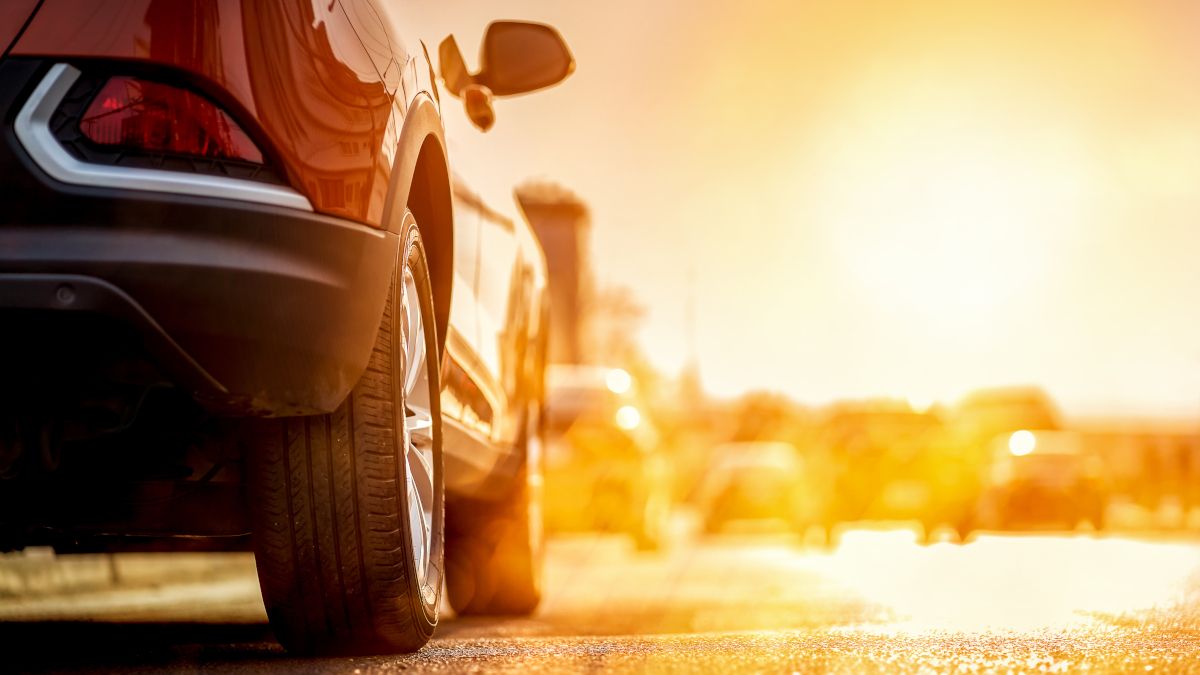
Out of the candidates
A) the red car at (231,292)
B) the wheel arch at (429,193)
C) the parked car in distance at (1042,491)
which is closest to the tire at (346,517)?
the red car at (231,292)

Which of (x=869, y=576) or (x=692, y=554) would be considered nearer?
(x=869, y=576)

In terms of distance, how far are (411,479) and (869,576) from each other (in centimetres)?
683

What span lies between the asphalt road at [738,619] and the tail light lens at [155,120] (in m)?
1.07

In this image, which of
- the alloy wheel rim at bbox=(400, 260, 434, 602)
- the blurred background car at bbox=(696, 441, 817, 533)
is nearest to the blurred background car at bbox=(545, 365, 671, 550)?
the alloy wheel rim at bbox=(400, 260, 434, 602)

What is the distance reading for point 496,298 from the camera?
16.1 feet

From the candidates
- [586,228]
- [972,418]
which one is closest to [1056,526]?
[972,418]

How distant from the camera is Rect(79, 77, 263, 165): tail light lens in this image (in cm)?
258

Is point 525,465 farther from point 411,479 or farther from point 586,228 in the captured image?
point 586,228

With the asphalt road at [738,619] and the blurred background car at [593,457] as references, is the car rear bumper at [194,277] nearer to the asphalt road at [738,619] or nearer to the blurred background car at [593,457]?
the asphalt road at [738,619]

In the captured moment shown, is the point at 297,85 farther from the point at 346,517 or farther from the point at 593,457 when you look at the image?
the point at 593,457

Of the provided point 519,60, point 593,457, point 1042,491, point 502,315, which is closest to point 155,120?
point 519,60

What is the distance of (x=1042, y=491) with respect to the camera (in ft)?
63.4

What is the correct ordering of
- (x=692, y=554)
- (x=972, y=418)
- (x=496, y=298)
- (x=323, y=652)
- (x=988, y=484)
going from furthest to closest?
1. (x=972, y=418)
2. (x=988, y=484)
3. (x=692, y=554)
4. (x=496, y=298)
5. (x=323, y=652)

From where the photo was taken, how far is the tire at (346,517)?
9.84ft
